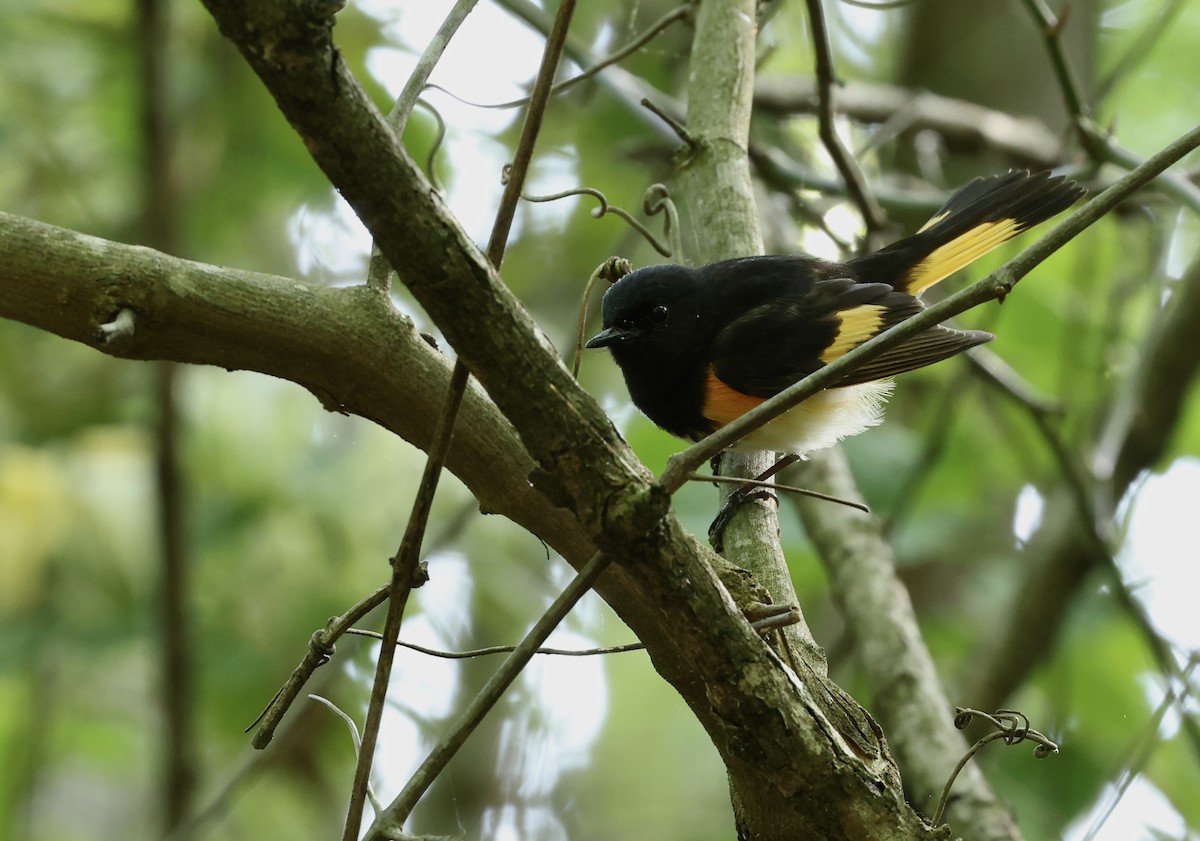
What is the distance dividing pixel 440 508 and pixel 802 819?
9.08ft

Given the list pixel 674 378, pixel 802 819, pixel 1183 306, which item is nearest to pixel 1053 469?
pixel 1183 306

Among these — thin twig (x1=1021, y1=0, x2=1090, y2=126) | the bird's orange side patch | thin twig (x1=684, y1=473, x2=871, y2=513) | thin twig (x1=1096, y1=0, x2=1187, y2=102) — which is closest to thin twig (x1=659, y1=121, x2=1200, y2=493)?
thin twig (x1=684, y1=473, x2=871, y2=513)

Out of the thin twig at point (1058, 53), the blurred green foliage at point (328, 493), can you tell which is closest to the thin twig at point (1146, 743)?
the blurred green foliage at point (328, 493)

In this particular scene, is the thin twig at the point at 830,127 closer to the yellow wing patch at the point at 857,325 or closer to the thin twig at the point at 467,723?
the yellow wing patch at the point at 857,325

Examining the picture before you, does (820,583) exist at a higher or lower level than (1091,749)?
higher

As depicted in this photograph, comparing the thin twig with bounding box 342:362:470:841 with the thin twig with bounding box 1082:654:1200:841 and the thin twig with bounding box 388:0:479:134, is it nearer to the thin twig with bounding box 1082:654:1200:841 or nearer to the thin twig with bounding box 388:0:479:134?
the thin twig with bounding box 388:0:479:134

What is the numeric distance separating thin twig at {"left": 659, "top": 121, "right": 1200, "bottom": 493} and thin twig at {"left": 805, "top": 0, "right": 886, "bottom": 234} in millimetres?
1583

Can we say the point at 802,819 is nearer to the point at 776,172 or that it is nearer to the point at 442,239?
the point at 442,239

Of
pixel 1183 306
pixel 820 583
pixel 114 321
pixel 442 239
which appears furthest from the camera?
pixel 820 583

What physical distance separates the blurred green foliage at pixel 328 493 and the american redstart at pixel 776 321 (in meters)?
0.30

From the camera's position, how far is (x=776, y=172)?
3.54 m

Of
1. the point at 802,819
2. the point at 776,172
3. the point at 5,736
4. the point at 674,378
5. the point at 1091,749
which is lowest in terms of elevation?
the point at 802,819

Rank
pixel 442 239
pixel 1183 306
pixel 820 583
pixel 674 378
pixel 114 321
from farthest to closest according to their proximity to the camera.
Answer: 1. pixel 820 583
2. pixel 1183 306
3. pixel 674 378
4. pixel 114 321
5. pixel 442 239

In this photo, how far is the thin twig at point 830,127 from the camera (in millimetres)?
2799
